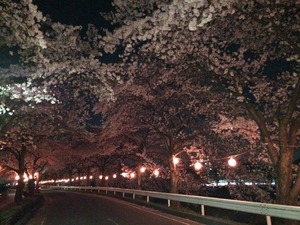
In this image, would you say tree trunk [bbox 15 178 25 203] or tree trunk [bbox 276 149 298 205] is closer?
tree trunk [bbox 276 149 298 205]

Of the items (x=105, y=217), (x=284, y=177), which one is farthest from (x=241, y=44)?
(x=105, y=217)

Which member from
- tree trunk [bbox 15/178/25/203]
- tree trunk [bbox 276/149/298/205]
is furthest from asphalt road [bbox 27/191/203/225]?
tree trunk [bbox 15/178/25/203]

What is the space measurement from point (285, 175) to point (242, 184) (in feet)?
36.1

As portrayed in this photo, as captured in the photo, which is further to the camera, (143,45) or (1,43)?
(143,45)

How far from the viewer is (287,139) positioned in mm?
13367

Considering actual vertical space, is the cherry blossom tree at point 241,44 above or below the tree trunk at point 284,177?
above

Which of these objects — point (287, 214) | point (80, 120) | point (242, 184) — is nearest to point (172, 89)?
point (80, 120)

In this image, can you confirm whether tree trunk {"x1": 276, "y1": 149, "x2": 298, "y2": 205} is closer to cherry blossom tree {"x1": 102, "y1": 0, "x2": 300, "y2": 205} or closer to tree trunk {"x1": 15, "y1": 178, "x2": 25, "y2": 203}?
cherry blossom tree {"x1": 102, "y1": 0, "x2": 300, "y2": 205}

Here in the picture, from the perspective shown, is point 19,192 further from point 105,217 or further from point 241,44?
point 241,44

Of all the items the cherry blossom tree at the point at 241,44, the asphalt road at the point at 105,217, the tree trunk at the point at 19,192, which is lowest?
the asphalt road at the point at 105,217

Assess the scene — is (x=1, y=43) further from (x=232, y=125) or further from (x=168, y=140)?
(x=168, y=140)

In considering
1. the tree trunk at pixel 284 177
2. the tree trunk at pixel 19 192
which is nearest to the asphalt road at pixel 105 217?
the tree trunk at pixel 284 177

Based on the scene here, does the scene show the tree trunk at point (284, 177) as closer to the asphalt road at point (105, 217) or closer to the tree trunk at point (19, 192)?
the asphalt road at point (105, 217)

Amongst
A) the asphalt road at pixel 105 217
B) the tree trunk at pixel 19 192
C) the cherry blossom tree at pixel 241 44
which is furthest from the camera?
the tree trunk at pixel 19 192
